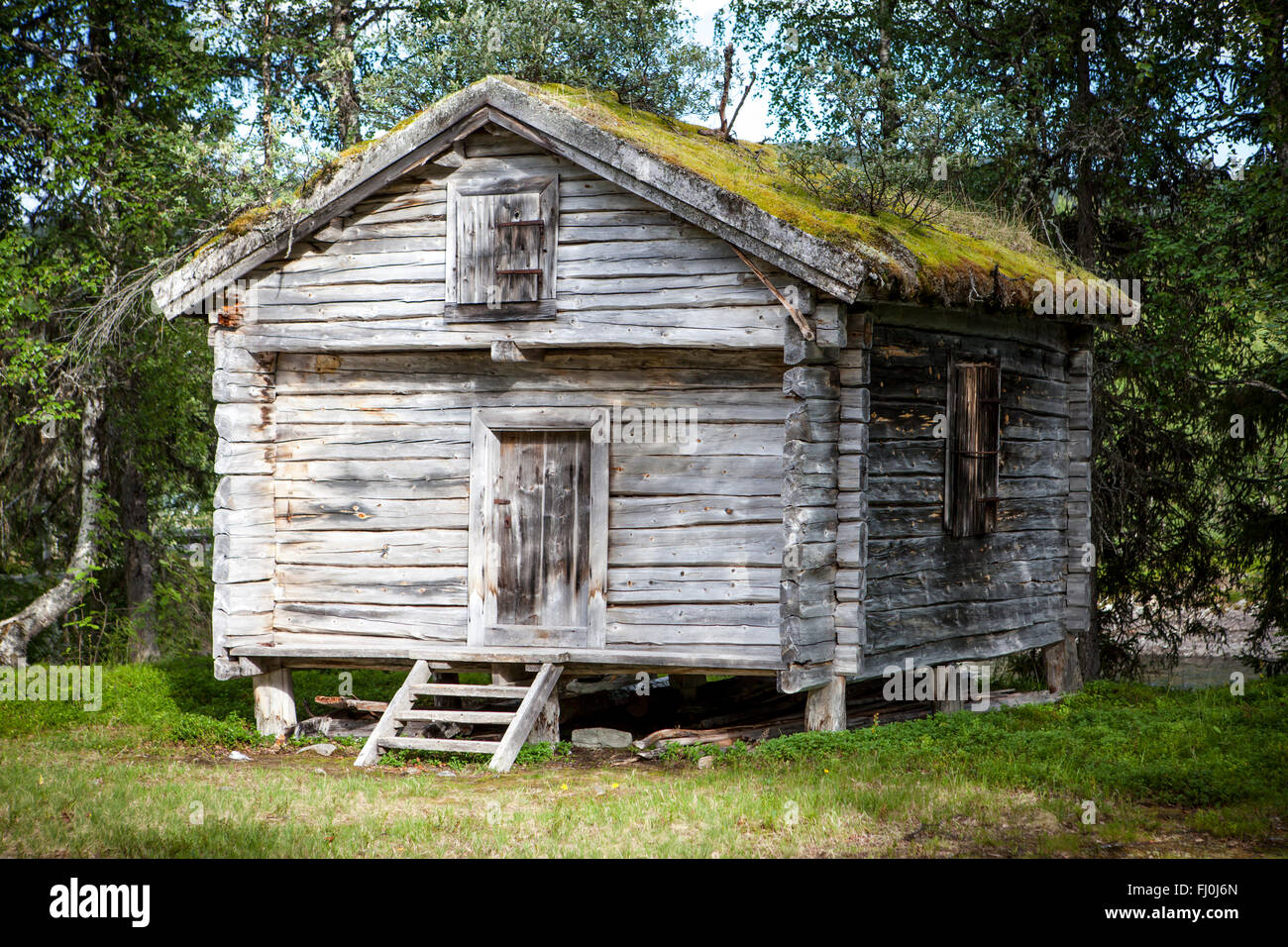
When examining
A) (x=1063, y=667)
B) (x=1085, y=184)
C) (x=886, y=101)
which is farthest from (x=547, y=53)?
(x=1063, y=667)

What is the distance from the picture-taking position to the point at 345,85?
18.3 m

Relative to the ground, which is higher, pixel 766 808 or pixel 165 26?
pixel 165 26

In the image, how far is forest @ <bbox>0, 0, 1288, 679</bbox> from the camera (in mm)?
14406

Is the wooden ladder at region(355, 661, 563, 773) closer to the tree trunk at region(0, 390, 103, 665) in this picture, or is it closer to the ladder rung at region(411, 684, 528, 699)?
the ladder rung at region(411, 684, 528, 699)

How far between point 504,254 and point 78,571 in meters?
8.55

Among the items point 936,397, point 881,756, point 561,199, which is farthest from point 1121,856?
point 561,199

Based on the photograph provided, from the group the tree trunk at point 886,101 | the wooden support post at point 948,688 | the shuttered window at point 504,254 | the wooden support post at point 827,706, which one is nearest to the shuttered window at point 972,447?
the wooden support post at point 948,688

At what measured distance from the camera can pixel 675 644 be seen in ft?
35.4

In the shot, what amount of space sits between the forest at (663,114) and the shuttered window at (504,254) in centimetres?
286

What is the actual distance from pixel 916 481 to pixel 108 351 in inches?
430

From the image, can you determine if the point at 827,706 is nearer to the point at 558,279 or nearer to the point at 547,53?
the point at 558,279

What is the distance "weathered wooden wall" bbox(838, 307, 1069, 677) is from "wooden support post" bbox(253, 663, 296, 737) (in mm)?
5352

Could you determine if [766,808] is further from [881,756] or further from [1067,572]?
[1067,572]

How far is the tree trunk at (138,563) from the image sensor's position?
1806cm
